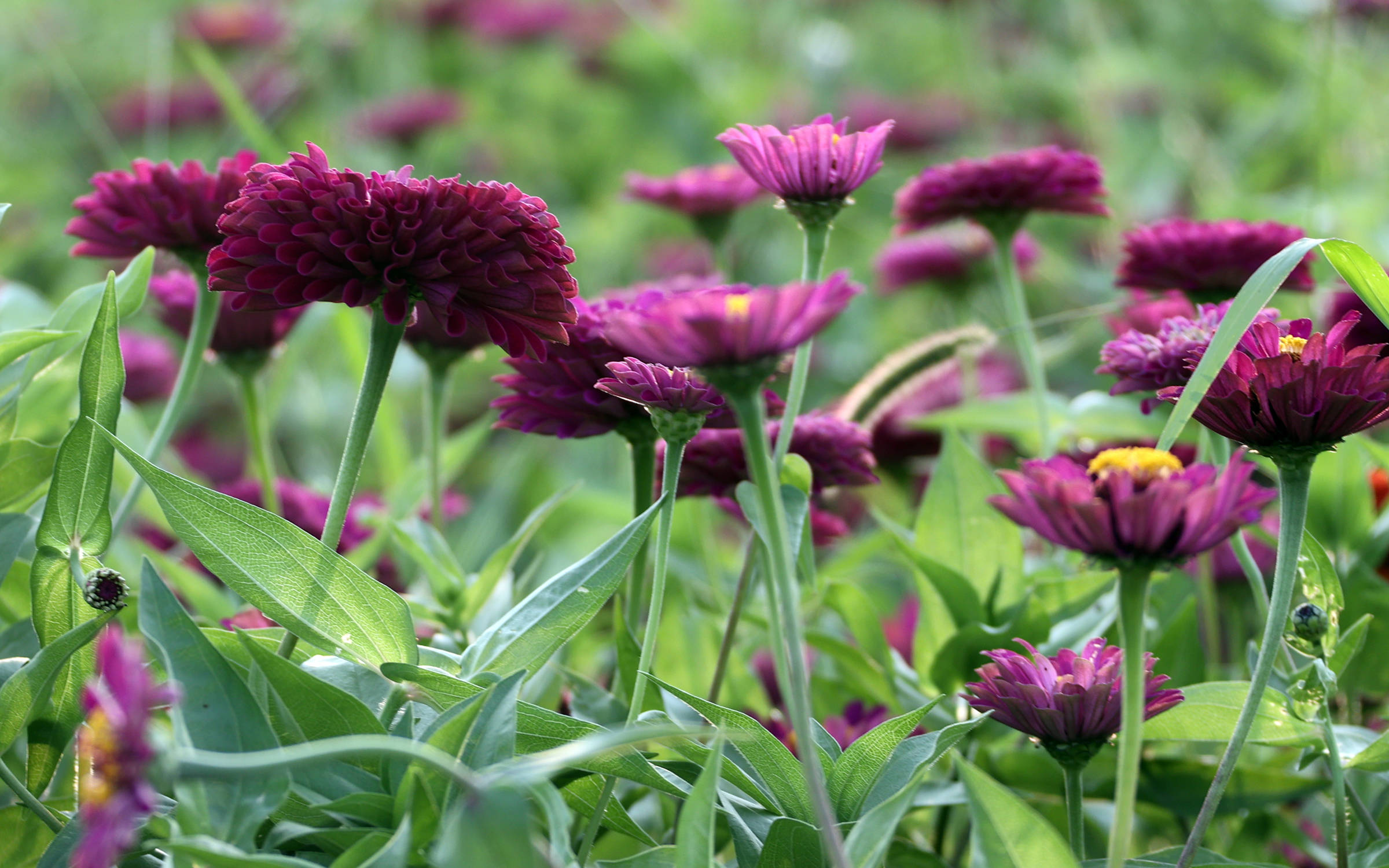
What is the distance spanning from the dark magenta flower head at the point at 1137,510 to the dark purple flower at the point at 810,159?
196mm

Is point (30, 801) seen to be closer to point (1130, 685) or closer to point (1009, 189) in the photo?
point (1130, 685)

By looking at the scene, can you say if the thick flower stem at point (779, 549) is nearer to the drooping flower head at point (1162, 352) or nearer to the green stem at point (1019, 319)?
the drooping flower head at point (1162, 352)

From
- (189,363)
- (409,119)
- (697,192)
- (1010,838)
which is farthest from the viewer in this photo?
(409,119)

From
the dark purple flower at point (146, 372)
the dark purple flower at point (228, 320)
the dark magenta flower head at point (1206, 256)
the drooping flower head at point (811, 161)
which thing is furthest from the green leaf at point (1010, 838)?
the dark purple flower at point (146, 372)

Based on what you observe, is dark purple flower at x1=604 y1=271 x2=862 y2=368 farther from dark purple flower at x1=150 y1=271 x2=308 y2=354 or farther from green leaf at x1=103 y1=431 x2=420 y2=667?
dark purple flower at x1=150 y1=271 x2=308 y2=354

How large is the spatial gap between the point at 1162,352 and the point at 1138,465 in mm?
A: 150

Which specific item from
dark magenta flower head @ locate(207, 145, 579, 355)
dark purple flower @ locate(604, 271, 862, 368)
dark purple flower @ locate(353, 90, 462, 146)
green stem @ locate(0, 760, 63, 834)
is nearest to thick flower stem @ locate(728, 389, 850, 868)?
dark purple flower @ locate(604, 271, 862, 368)

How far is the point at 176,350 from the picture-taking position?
168 centimetres

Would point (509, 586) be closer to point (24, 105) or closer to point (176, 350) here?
point (176, 350)

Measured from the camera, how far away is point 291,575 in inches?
18.8

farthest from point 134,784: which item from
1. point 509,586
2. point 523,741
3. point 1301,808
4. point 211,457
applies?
point 211,457

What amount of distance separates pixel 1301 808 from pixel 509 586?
0.50 metres

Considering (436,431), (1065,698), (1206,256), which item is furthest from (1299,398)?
(436,431)

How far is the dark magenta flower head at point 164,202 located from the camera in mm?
602
